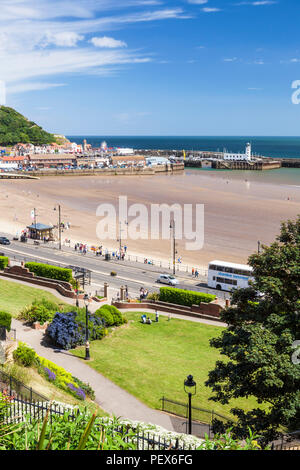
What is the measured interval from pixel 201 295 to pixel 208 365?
934cm

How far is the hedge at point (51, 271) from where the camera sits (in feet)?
118

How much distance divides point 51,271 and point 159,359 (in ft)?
54.2

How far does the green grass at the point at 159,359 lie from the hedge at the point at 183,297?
7.92 feet

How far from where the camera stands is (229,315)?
1534cm

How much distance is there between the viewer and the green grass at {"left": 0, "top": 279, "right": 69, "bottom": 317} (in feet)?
98.2

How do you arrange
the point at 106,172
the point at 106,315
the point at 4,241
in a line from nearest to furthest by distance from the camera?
the point at 106,315 < the point at 4,241 < the point at 106,172

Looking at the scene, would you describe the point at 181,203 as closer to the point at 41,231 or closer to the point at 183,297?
the point at 41,231

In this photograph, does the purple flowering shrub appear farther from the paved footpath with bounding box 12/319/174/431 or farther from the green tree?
the green tree

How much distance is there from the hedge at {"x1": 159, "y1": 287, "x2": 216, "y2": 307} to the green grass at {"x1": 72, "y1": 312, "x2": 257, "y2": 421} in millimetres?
2414

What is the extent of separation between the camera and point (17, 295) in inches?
1308

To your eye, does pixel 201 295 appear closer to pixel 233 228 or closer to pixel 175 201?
pixel 233 228

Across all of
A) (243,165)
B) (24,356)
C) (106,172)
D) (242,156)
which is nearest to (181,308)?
(24,356)

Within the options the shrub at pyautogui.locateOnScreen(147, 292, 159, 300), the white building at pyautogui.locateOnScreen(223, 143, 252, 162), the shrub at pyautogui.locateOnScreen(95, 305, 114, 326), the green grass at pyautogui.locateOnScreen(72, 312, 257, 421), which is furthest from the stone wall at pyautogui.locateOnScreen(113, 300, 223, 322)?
the white building at pyautogui.locateOnScreen(223, 143, 252, 162)
